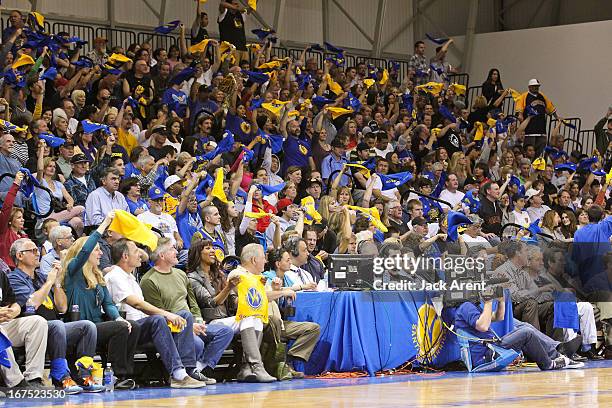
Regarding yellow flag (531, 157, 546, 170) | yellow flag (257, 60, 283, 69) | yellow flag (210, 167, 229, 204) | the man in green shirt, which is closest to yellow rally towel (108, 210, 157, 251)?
the man in green shirt

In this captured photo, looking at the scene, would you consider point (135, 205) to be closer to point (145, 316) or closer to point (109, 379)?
point (145, 316)

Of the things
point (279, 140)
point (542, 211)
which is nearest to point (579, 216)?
point (542, 211)

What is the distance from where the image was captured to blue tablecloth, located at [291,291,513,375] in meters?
11.3

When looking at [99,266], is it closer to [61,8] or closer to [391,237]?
[391,237]

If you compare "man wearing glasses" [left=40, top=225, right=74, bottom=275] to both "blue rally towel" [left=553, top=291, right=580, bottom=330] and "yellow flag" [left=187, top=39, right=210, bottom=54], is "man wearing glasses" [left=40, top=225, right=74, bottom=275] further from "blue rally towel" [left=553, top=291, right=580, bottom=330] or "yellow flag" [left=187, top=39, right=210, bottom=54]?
"yellow flag" [left=187, top=39, right=210, bottom=54]

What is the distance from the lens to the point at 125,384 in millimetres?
9844

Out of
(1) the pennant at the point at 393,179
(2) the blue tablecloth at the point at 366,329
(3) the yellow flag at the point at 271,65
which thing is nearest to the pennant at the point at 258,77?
(3) the yellow flag at the point at 271,65

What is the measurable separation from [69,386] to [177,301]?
4.72 feet

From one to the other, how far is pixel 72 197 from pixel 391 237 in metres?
3.48

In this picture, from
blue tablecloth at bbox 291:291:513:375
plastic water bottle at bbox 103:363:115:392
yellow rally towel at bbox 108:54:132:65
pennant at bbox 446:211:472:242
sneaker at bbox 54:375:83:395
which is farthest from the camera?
yellow rally towel at bbox 108:54:132:65

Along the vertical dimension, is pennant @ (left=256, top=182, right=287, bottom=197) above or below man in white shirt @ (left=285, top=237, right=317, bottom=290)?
above

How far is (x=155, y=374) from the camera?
403 inches

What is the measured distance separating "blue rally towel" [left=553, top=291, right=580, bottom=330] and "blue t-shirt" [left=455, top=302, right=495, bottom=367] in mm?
1341

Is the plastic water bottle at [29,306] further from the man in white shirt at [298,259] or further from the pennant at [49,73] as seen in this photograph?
the pennant at [49,73]
